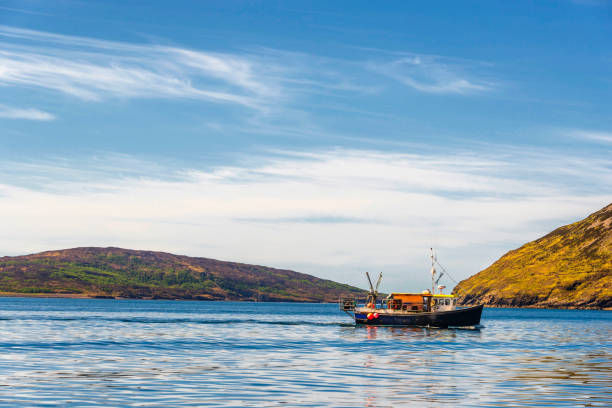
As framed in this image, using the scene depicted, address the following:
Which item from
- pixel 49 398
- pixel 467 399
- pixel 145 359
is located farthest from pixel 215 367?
pixel 467 399

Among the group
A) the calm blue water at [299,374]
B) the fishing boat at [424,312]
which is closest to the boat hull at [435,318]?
the fishing boat at [424,312]

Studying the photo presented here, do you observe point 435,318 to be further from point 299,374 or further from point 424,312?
point 299,374

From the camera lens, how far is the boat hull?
9769cm

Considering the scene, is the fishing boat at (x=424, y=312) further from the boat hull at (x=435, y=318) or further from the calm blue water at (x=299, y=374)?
the calm blue water at (x=299, y=374)

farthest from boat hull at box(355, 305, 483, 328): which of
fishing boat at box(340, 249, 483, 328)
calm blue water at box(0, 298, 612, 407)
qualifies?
calm blue water at box(0, 298, 612, 407)

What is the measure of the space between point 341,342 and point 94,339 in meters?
26.3

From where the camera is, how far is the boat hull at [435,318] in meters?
97.7

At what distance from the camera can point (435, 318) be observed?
9769cm

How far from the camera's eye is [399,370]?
43.2 metres

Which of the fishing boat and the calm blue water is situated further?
the fishing boat

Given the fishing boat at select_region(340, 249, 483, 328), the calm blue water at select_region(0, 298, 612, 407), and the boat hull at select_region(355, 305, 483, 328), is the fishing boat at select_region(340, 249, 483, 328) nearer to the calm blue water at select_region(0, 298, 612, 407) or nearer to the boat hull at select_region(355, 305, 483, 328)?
the boat hull at select_region(355, 305, 483, 328)

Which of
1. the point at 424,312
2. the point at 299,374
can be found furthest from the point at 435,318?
the point at 299,374

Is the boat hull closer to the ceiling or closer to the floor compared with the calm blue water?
closer to the ceiling

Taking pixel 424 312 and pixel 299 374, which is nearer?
pixel 299 374
